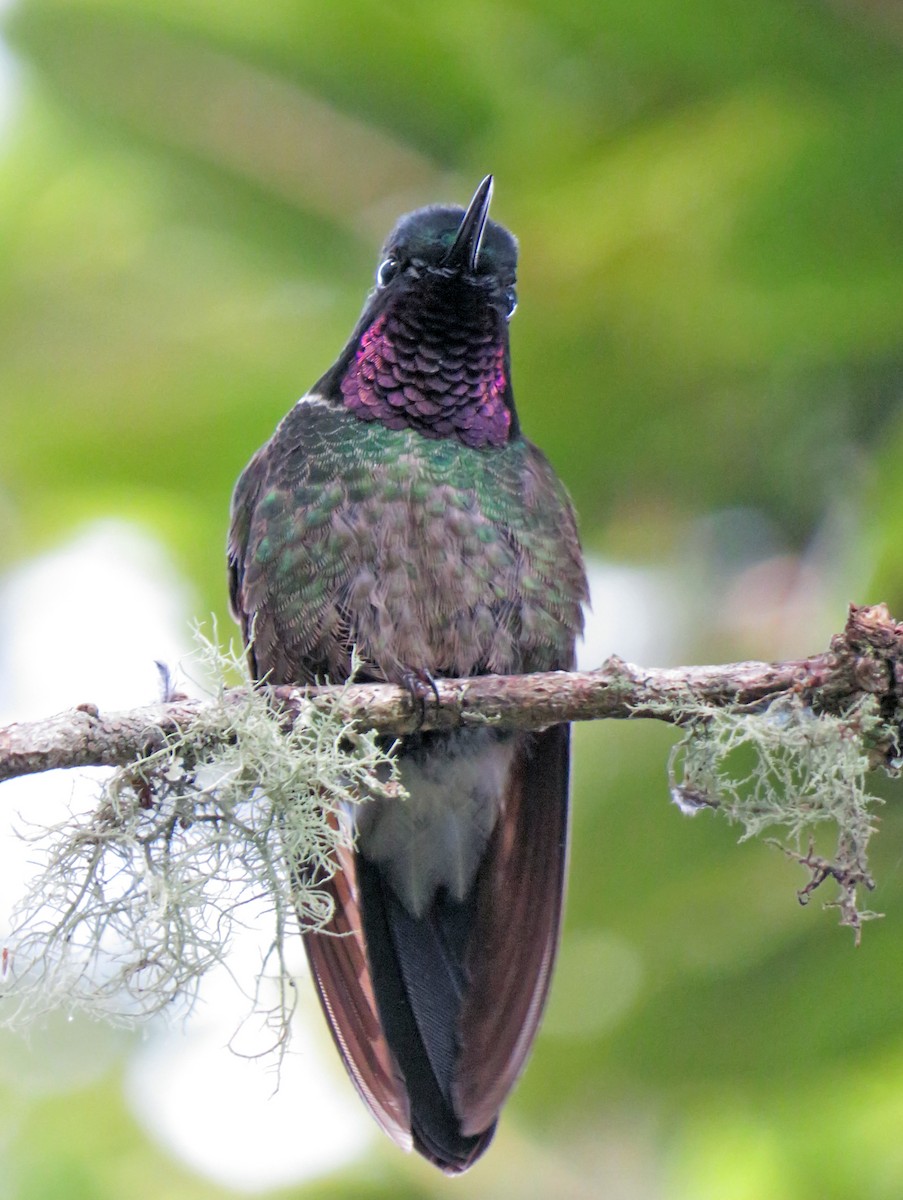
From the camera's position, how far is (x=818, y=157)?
11.2 ft

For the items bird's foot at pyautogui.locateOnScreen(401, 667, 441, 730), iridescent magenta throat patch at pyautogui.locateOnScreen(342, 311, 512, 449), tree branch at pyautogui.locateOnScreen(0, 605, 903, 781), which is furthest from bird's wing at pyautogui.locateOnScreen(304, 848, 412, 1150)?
iridescent magenta throat patch at pyautogui.locateOnScreen(342, 311, 512, 449)

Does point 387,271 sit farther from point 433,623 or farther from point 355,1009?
point 355,1009

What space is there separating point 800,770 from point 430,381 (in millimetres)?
1513

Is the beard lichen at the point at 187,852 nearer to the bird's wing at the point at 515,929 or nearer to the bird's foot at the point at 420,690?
the bird's foot at the point at 420,690

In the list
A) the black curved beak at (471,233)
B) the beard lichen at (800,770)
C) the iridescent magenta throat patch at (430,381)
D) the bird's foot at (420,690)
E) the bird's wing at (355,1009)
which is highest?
the black curved beak at (471,233)

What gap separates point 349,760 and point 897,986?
1.54 metres

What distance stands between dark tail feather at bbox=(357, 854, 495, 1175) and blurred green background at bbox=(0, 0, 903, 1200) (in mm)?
571

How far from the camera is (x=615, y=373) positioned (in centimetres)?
410

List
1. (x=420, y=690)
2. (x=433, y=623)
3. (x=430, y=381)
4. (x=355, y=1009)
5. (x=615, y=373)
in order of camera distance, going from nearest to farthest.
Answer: (x=420, y=690) → (x=433, y=623) → (x=355, y=1009) → (x=430, y=381) → (x=615, y=373)

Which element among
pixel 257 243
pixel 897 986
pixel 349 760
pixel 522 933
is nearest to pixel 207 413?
pixel 257 243

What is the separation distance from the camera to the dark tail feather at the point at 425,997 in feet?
10.5

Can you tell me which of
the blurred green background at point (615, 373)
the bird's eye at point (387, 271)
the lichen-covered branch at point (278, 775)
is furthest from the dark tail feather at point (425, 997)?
the bird's eye at point (387, 271)

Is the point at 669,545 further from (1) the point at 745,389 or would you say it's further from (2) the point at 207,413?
(2) the point at 207,413

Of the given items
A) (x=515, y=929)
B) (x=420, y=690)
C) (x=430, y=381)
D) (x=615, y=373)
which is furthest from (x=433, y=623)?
(x=615, y=373)
